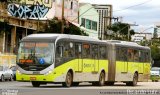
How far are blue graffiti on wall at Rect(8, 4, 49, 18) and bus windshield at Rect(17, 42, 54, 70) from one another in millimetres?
33544

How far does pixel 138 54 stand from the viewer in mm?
41281

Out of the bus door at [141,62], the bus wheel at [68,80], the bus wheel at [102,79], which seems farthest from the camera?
the bus door at [141,62]

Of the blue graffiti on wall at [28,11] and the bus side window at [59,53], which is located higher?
the blue graffiti on wall at [28,11]

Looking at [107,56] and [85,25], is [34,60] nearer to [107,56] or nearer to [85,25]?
[107,56]

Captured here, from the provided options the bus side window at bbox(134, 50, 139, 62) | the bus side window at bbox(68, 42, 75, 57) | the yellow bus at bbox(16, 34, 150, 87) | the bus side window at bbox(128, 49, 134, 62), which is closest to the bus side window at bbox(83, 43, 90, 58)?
the yellow bus at bbox(16, 34, 150, 87)

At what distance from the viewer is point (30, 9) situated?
66875 millimetres

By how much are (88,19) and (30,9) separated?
2106cm

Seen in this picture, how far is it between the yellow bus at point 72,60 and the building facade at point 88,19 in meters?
42.3

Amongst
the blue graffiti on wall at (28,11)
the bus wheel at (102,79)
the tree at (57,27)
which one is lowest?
the bus wheel at (102,79)

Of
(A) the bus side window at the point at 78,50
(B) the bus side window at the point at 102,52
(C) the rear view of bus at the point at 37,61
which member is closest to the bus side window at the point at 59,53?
(C) the rear view of bus at the point at 37,61

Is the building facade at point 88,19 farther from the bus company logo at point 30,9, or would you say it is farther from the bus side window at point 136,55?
the bus side window at point 136,55

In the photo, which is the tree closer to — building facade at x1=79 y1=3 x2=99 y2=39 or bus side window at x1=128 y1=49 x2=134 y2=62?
building facade at x1=79 y1=3 x2=99 y2=39

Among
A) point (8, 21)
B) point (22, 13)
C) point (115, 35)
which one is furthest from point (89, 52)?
point (115, 35)

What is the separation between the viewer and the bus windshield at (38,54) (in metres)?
30.7
